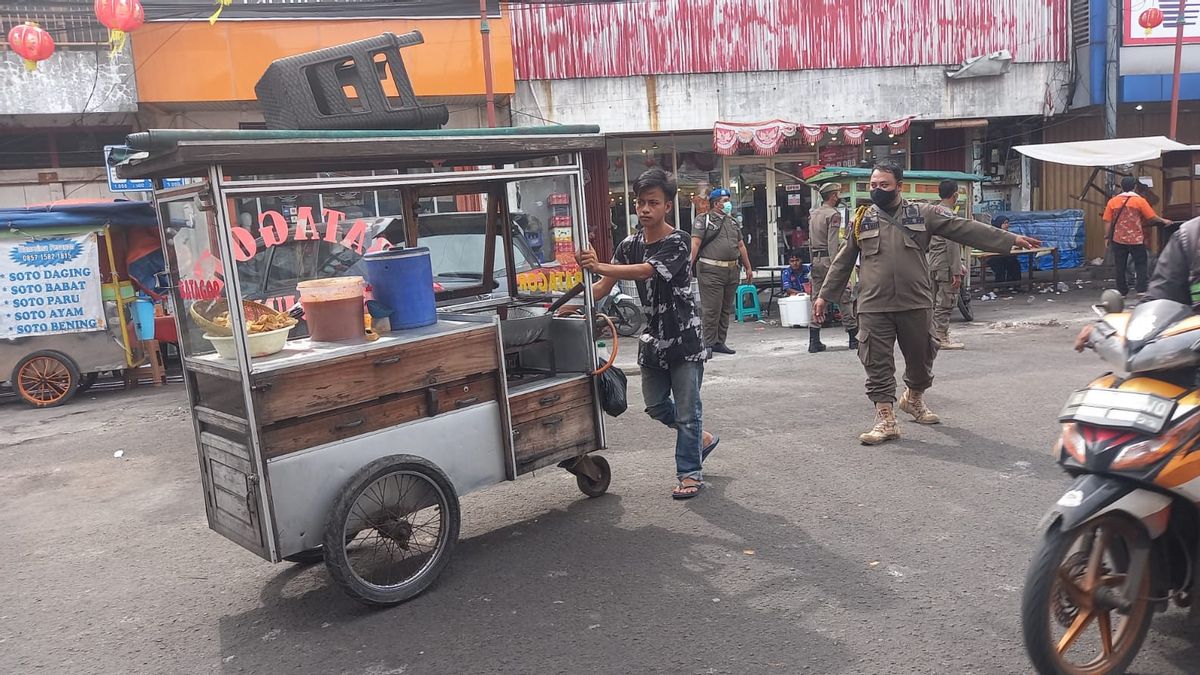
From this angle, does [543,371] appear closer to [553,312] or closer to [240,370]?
[553,312]

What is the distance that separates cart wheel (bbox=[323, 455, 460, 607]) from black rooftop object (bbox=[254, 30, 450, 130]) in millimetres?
1679

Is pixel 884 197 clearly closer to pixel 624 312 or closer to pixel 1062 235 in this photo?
pixel 624 312

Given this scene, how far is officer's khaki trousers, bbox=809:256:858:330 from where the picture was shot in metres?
9.50

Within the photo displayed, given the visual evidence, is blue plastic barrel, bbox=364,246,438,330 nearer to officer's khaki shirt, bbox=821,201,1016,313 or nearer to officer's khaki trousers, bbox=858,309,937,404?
officer's khaki shirt, bbox=821,201,1016,313

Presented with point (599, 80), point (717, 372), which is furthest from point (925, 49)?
point (717, 372)

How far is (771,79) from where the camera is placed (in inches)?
579

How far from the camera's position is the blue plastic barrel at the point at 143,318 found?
9.70 metres

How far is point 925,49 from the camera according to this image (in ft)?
49.5

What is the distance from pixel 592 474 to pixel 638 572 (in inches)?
44.4

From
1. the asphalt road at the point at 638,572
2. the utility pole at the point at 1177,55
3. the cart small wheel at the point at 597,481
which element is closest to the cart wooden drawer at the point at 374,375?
the asphalt road at the point at 638,572

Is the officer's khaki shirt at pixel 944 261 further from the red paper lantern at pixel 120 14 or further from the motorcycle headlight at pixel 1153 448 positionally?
the red paper lantern at pixel 120 14

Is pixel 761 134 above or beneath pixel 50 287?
above

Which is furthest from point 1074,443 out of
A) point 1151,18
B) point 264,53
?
point 1151,18

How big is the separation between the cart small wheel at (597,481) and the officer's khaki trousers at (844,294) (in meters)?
5.00
